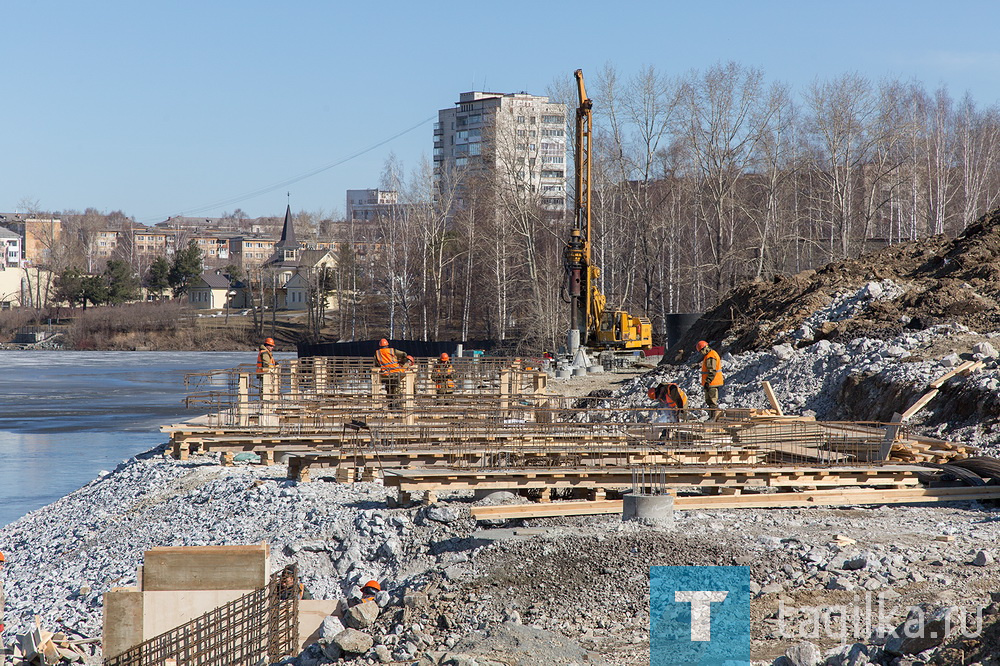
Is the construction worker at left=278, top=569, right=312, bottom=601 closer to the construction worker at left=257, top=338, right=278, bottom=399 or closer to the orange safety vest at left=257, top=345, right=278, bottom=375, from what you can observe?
the construction worker at left=257, top=338, right=278, bottom=399

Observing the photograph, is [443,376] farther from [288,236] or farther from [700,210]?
[288,236]

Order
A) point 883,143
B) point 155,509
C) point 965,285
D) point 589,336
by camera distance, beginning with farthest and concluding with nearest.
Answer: point 883,143 < point 589,336 < point 965,285 < point 155,509

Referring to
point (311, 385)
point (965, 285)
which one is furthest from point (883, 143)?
point (311, 385)

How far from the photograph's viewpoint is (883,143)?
43219 millimetres

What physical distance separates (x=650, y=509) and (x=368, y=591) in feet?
9.16

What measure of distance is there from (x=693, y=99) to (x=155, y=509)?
115 feet

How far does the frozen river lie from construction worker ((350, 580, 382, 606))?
940cm

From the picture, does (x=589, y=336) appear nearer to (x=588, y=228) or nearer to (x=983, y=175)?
(x=588, y=228)

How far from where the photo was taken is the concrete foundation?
957 cm

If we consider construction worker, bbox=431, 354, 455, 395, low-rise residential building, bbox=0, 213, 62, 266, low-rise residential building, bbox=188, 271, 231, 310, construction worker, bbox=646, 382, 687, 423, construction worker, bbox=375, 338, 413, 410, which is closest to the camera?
construction worker, bbox=646, 382, 687, 423

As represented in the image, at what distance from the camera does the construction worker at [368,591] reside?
8.55 m

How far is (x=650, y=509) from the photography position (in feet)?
31.5

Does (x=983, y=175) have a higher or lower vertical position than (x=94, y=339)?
higher
